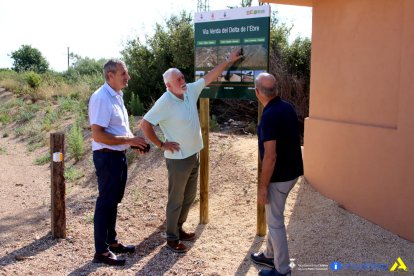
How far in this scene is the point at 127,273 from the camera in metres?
4.53

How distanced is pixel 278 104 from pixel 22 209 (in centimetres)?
467

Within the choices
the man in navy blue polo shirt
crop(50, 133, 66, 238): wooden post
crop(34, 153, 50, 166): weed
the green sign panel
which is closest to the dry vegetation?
crop(50, 133, 66, 238): wooden post

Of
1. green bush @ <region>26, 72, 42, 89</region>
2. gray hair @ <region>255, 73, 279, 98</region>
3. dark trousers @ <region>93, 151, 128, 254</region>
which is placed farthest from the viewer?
green bush @ <region>26, 72, 42, 89</region>

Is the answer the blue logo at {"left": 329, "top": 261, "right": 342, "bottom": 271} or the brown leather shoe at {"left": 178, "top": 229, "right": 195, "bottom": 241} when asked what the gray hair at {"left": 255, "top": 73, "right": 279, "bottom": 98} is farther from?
the brown leather shoe at {"left": 178, "top": 229, "right": 195, "bottom": 241}

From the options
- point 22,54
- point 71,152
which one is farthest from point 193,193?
point 22,54

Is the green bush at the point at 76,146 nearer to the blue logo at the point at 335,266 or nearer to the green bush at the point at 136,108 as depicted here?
the green bush at the point at 136,108

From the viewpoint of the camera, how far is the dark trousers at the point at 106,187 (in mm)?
4559

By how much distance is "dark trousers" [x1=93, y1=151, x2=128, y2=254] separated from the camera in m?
4.56

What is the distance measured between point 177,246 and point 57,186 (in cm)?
159

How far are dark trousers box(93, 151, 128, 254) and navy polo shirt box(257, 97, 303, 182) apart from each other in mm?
1454

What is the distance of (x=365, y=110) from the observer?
5.52 meters

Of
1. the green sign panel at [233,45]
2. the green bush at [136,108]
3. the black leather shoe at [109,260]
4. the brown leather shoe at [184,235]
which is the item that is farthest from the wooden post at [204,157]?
the green bush at [136,108]

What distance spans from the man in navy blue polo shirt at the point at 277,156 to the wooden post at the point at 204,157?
1691 millimetres

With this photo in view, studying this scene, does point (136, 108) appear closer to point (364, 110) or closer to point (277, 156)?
point (364, 110)
